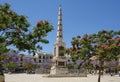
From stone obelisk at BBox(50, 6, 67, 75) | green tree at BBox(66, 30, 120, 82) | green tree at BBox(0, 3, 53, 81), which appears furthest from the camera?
stone obelisk at BBox(50, 6, 67, 75)

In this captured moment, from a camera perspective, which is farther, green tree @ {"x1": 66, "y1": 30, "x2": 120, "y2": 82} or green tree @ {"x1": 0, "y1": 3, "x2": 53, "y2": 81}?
green tree @ {"x1": 66, "y1": 30, "x2": 120, "y2": 82}

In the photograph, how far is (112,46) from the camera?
2777cm

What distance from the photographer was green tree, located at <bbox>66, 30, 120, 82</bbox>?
2783 centimetres

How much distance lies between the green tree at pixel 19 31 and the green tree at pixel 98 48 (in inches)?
325

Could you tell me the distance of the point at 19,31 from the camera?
20.9 meters

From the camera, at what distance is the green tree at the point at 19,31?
20141 mm

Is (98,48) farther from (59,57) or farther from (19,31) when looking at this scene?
(59,57)

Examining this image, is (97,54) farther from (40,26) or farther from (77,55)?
(40,26)

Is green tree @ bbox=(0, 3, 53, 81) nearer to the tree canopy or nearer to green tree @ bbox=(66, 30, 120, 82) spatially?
the tree canopy

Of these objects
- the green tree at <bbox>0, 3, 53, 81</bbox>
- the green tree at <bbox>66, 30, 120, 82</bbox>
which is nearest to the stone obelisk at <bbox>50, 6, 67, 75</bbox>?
the green tree at <bbox>66, 30, 120, 82</bbox>

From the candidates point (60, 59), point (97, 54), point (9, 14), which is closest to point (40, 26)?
point (9, 14)

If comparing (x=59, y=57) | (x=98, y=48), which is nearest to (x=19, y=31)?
(x=98, y=48)

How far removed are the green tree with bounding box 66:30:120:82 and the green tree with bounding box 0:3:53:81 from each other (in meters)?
8.26

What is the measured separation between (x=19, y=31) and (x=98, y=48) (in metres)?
9.88
